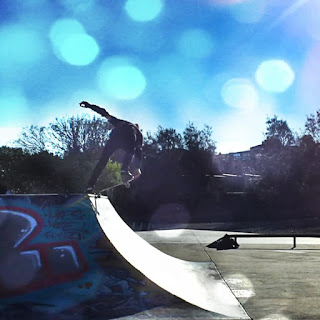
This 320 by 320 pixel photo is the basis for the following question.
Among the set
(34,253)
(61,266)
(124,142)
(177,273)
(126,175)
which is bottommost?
(177,273)

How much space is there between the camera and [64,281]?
541 centimetres

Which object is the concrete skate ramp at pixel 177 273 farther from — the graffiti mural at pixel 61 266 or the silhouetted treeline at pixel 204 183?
the silhouetted treeline at pixel 204 183

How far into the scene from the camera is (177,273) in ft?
22.7

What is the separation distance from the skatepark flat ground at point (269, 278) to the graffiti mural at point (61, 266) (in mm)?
1560

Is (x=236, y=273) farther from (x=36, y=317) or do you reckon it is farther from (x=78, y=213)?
(x=36, y=317)

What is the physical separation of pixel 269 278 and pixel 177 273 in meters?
1.74

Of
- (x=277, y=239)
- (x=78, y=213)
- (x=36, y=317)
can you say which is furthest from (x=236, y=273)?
(x=277, y=239)

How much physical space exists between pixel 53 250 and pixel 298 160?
141ft

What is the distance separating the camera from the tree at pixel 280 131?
56.5 metres

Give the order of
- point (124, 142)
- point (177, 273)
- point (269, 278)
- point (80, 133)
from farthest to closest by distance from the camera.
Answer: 1. point (80, 133)
2. point (124, 142)
3. point (269, 278)
4. point (177, 273)

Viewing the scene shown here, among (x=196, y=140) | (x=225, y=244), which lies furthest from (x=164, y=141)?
(x=225, y=244)

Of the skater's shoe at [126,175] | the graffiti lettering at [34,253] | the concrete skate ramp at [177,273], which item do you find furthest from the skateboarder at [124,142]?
the graffiti lettering at [34,253]

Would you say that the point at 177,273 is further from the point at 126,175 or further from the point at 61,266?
the point at 61,266

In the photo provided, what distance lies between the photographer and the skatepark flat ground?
17.0 ft
